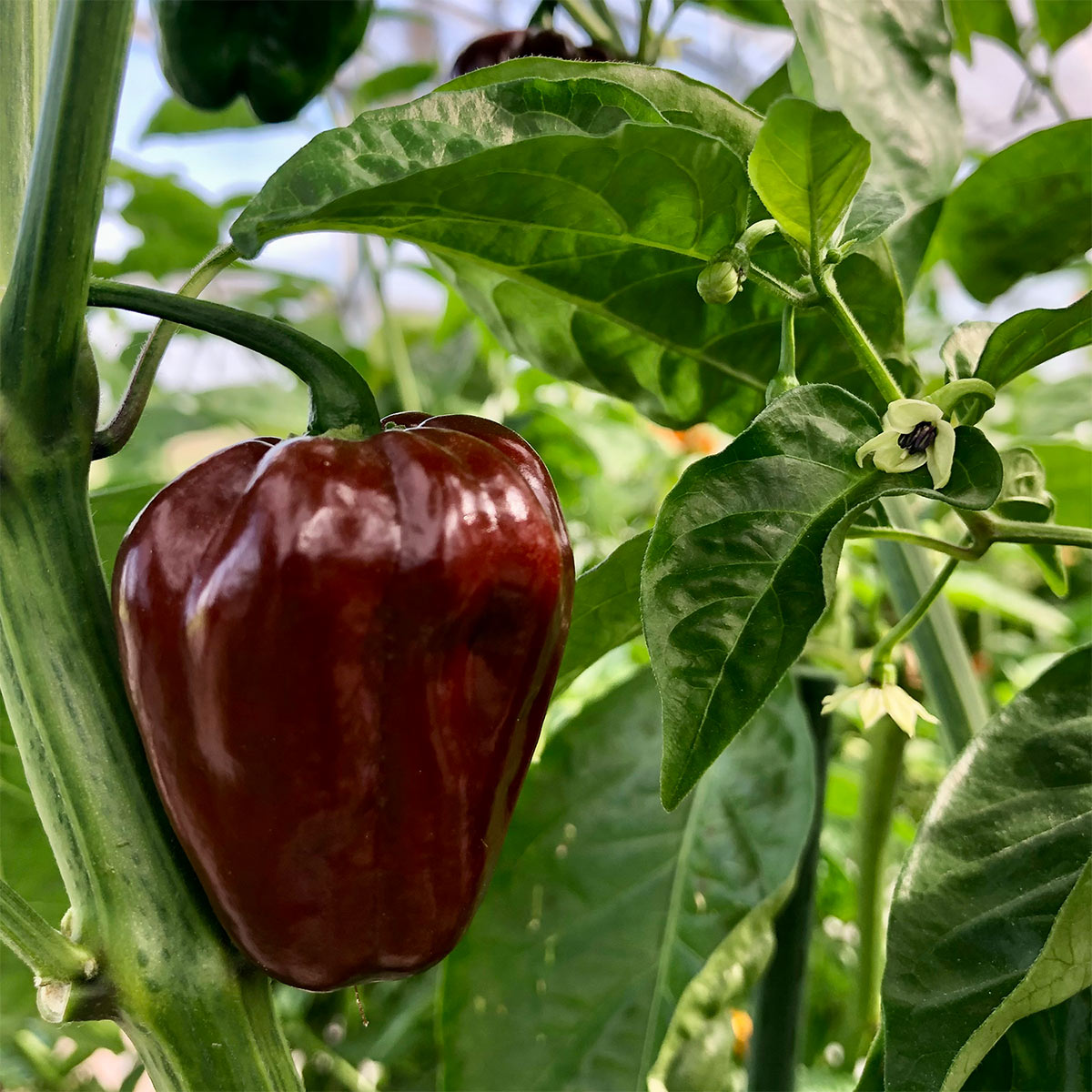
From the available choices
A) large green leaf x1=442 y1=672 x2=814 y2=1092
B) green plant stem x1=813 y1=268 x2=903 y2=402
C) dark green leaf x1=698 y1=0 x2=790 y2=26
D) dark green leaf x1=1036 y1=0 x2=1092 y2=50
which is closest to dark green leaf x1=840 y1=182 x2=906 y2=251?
green plant stem x1=813 y1=268 x2=903 y2=402

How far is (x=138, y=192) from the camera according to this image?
97 centimetres

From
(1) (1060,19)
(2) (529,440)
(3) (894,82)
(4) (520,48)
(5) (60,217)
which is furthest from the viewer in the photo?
(2) (529,440)

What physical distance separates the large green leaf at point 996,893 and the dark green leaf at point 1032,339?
11 cm

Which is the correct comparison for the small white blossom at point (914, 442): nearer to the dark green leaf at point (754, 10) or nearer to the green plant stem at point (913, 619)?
the green plant stem at point (913, 619)

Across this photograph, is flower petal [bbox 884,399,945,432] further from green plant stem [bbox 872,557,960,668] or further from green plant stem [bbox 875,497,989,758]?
green plant stem [bbox 875,497,989,758]

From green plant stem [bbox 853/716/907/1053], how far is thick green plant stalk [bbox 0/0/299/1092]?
1.42 ft

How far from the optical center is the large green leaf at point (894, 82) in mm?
420

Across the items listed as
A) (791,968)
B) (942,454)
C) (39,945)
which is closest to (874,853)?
(791,968)

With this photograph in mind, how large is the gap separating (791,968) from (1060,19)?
2.02 ft

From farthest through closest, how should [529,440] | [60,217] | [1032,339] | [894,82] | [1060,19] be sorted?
[529,440] → [1060,19] → [894,82] → [1032,339] → [60,217]

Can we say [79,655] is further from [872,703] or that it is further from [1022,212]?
[1022,212]

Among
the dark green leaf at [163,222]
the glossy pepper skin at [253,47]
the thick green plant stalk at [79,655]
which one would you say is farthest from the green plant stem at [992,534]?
the dark green leaf at [163,222]

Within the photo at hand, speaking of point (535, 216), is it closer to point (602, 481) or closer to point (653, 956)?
point (653, 956)

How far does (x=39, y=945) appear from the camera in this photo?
236 mm
